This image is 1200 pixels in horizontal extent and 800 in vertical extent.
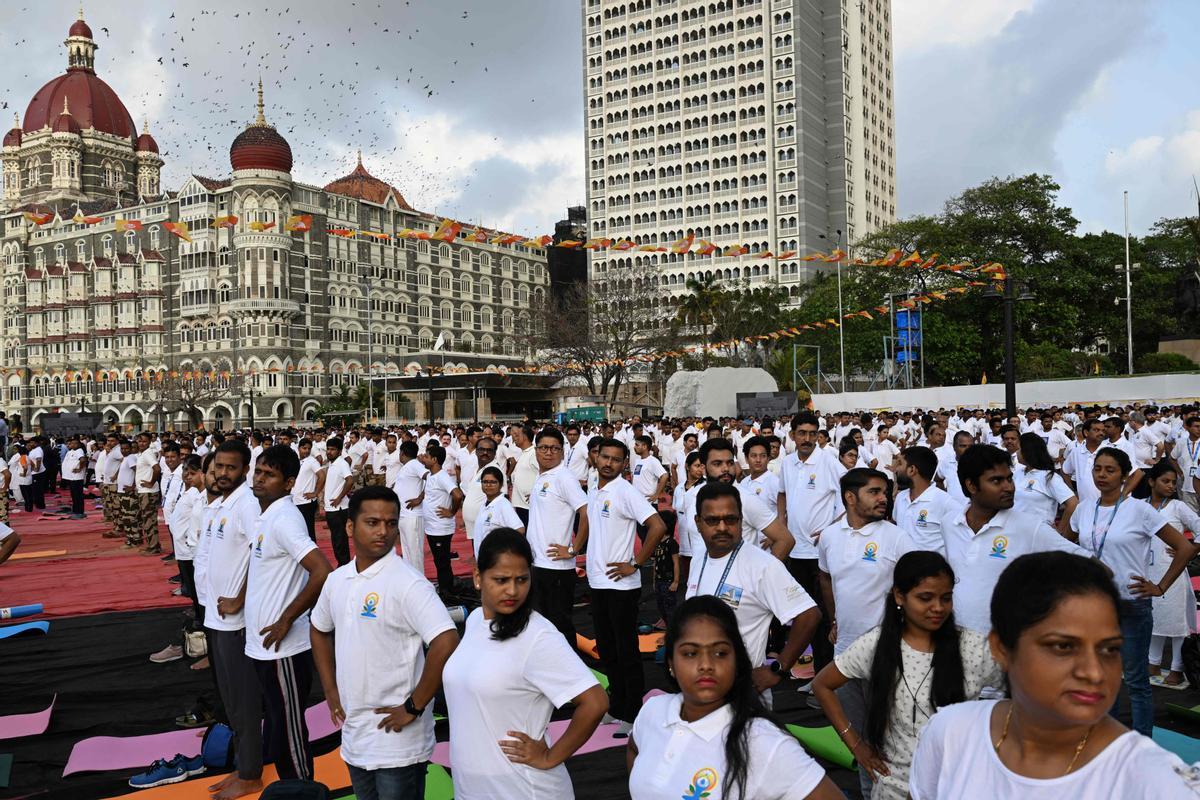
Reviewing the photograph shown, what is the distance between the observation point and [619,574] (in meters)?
5.98

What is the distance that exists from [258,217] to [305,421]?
14.9m

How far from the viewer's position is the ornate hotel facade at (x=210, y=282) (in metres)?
66.6

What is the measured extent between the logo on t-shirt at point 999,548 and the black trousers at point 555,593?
3.55 meters

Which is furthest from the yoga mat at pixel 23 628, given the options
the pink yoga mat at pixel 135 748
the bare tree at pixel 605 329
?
the bare tree at pixel 605 329

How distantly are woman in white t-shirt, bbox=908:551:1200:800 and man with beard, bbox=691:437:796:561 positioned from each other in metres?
2.94

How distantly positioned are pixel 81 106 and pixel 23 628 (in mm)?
86289

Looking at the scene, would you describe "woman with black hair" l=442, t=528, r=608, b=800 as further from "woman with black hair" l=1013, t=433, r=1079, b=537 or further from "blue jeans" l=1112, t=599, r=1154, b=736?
"woman with black hair" l=1013, t=433, r=1079, b=537

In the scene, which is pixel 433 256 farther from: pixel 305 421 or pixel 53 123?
pixel 53 123

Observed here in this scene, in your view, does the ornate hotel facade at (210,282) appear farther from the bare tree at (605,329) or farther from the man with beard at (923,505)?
the man with beard at (923,505)

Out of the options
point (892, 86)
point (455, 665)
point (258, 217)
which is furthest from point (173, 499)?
point (892, 86)

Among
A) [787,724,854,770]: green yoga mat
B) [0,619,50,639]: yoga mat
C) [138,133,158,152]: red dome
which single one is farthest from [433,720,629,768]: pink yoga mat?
[138,133,158,152]: red dome

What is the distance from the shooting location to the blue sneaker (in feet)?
18.1

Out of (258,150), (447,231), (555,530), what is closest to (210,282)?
(258,150)

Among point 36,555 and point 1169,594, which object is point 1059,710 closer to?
point 1169,594
